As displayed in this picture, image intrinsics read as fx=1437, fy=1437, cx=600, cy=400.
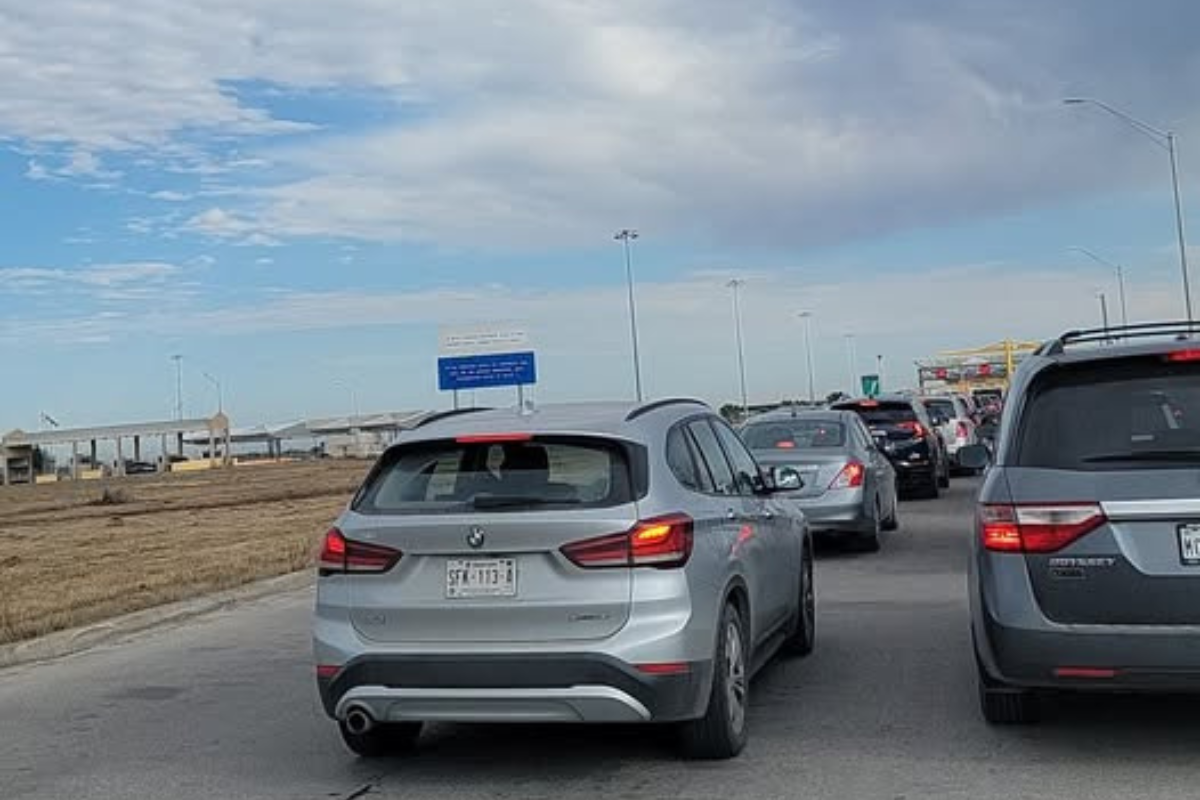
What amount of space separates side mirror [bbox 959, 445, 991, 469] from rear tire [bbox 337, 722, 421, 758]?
11.1ft

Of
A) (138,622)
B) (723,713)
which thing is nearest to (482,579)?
(723,713)

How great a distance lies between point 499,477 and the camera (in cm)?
647

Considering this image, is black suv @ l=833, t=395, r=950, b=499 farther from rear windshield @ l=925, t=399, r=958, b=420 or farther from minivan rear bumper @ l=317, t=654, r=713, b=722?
minivan rear bumper @ l=317, t=654, r=713, b=722

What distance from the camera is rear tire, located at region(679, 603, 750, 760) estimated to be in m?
6.51

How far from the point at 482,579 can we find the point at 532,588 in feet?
0.74

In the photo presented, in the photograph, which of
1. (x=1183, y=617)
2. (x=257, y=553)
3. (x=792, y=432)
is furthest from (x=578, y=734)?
(x=257, y=553)

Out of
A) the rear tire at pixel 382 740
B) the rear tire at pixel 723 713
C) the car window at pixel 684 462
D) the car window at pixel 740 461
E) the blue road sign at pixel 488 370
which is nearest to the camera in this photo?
the rear tire at pixel 723 713

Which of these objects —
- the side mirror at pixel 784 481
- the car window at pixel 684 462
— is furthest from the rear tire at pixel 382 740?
the side mirror at pixel 784 481

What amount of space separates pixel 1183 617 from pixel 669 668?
6.87 feet

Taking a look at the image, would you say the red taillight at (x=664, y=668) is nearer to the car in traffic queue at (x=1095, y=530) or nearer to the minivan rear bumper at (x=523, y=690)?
the minivan rear bumper at (x=523, y=690)

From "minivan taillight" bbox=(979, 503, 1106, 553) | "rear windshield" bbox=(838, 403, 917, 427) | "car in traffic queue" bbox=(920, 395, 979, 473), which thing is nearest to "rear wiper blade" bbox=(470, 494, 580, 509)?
"minivan taillight" bbox=(979, 503, 1106, 553)

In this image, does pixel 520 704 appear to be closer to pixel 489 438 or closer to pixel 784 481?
pixel 489 438

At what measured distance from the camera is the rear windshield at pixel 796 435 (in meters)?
15.1

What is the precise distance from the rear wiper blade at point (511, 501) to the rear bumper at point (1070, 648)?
1.87 meters
